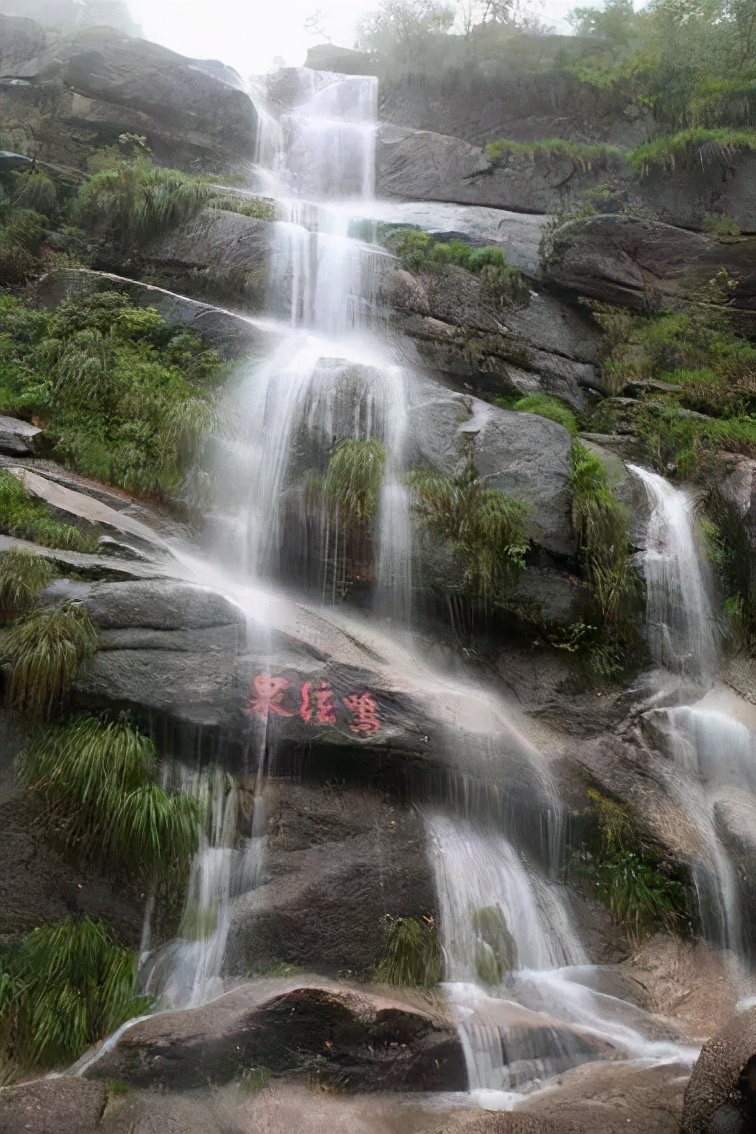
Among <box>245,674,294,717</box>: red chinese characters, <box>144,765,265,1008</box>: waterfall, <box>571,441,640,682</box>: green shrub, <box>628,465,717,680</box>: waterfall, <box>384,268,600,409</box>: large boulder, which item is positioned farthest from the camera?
<box>384,268,600,409</box>: large boulder

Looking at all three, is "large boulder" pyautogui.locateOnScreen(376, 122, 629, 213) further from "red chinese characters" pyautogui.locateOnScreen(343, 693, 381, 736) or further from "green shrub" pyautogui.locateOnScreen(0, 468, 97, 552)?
"red chinese characters" pyautogui.locateOnScreen(343, 693, 381, 736)

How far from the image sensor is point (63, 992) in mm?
4961

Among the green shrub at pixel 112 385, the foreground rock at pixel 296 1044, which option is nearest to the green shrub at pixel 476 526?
the green shrub at pixel 112 385

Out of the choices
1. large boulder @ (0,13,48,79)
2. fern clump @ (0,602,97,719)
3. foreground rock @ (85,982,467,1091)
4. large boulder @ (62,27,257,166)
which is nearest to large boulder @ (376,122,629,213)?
large boulder @ (62,27,257,166)

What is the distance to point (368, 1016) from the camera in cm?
489

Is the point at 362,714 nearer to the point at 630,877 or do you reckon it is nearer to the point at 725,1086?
the point at 630,877

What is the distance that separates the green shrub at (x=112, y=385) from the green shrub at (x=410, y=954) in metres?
5.01

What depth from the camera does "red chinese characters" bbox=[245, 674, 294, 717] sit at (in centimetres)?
631

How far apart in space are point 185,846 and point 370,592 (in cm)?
333

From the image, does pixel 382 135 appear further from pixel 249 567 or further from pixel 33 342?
pixel 249 567

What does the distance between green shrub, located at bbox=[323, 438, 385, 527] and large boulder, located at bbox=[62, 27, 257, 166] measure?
1007 cm

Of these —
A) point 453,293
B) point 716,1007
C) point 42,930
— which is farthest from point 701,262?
point 42,930

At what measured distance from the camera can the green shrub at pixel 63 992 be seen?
474 centimetres

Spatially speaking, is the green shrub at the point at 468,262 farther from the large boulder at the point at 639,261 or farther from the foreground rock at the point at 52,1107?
the foreground rock at the point at 52,1107
